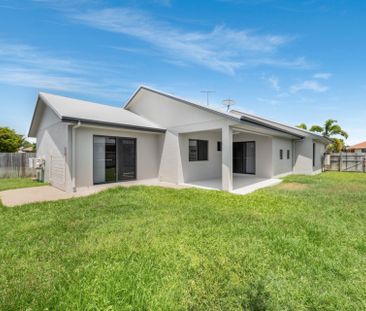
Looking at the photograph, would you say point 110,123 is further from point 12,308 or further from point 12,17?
point 12,308

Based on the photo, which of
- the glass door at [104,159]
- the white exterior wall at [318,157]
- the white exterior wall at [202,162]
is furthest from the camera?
the white exterior wall at [318,157]

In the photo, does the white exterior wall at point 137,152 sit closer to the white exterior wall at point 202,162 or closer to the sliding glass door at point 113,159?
the sliding glass door at point 113,159

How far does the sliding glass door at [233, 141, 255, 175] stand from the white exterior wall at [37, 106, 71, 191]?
11000 mm

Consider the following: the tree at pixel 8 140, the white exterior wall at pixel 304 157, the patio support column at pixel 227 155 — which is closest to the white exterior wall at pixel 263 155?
the white exterior wall at pixel 304 157

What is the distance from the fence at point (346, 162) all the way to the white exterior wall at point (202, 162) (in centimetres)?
1315

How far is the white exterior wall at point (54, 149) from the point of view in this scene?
865 cm

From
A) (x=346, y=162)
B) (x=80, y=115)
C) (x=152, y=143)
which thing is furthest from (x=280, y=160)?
(x=80, y=115)

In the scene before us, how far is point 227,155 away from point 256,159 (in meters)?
5.95

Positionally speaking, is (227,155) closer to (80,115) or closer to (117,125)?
(117,125)

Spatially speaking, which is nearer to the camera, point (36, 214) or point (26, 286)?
point (26, 286)

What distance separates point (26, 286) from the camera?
2.61 meters

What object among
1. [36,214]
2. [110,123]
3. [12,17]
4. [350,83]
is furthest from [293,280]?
[350,83]

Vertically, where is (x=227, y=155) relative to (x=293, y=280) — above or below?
above

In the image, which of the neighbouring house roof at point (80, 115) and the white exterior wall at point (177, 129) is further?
the white exterior wall at point (177, 129)
